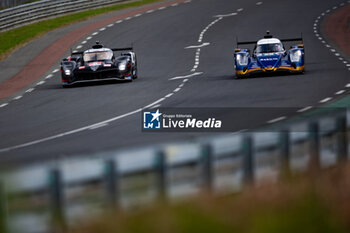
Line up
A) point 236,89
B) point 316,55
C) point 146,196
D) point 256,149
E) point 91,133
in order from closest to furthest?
point 146,196 → point 256,149 → point 91,133 → point 236,89 → point 316,55

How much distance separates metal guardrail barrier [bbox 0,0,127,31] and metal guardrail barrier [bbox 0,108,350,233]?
36487mm

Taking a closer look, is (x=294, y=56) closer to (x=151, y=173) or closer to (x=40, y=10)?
(x=151, y=173)

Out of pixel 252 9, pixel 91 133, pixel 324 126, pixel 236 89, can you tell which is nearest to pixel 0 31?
pixel 252 9

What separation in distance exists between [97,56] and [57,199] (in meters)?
21.2

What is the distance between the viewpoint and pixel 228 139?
9.19 m

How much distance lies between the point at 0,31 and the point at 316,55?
1921cm

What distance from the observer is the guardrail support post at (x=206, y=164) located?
349 inches

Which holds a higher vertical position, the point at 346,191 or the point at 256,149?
the point at 256,149

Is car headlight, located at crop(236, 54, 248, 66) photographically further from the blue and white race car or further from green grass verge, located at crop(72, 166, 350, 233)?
green grass verge, located at crop(72, 166, 350, 233)

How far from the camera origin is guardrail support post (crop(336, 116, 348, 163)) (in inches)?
439

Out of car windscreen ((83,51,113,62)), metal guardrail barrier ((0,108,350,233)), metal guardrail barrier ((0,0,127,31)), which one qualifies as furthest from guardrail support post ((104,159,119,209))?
metal guardrail barrier ((0,0,127,31))

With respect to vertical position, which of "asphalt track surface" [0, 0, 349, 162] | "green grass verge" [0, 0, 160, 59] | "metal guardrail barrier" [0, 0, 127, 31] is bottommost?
"asphalt track surface" [0, 0, 349, 162]

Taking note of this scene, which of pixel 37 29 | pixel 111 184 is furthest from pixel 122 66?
pixel 111 184

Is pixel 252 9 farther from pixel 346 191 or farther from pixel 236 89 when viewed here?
pixel 346 191
